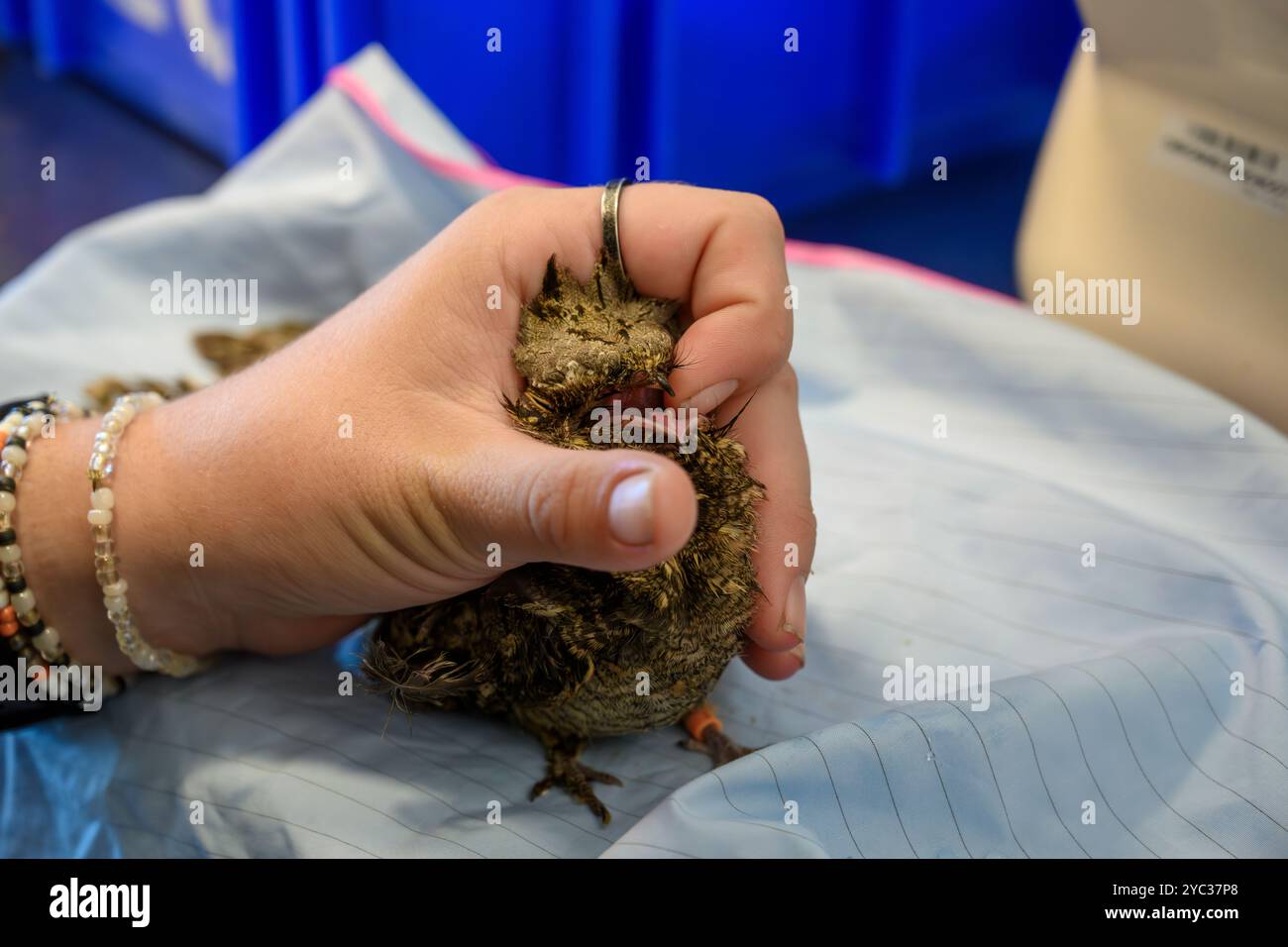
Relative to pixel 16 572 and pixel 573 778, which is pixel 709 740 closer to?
pixel 573 778

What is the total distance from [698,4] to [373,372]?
3.75 ft

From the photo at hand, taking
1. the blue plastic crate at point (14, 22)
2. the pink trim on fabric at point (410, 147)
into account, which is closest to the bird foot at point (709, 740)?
the pink trim on fabric at point (410, 147)

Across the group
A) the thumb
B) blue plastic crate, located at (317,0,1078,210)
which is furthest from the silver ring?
blue plastic crate, located at (317,0,1078,210)

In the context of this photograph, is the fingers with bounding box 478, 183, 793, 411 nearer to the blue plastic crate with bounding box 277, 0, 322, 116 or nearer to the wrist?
the wrist

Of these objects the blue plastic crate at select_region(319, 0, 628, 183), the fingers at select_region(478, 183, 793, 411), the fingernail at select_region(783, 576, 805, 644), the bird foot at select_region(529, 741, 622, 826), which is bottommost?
the bird foot at select_region(529, 741, 622, 826)

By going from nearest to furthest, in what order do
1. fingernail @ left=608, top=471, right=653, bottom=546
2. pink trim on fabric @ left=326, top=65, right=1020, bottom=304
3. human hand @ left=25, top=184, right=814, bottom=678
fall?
fingernail @ left=608, top=471, right=653, bottom=546 < human hand @ left=25, top=184, right=814, bottom=678 < pink trim on fabric @ left=326, top=65, right=1020, bottom=304

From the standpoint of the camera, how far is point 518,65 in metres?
1.77

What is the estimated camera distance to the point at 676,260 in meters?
0.84

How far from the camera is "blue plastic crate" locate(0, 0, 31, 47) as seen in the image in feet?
6.77

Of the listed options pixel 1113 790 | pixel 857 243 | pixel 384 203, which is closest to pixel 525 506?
pixel 1113 790

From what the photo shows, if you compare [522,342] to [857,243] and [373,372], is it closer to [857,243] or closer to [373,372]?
[373,372]

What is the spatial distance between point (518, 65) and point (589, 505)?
1.37 m

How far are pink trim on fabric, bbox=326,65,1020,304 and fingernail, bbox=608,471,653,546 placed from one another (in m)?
0.71

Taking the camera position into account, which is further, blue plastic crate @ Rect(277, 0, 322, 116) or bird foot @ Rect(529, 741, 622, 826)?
blue plastic crate @ Rect(277, 0, 322, 116)
